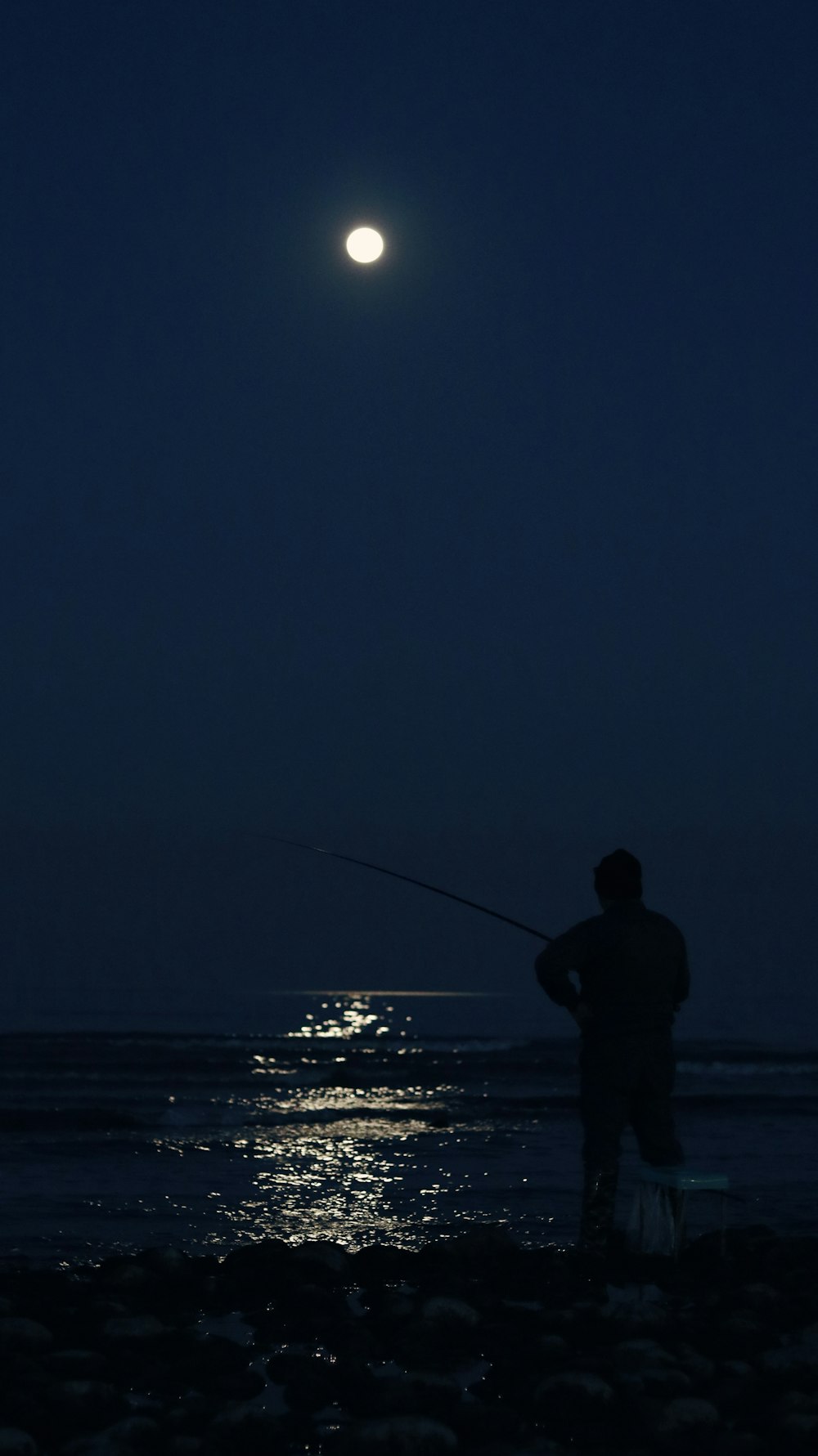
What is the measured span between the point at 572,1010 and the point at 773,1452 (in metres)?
2.58

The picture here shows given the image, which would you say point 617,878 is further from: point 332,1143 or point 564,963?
point 332,1143

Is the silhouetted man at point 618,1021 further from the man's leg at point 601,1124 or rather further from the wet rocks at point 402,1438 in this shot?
the wet rocks at point 402,1438

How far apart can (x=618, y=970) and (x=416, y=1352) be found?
1.95 metres

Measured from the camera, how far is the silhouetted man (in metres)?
6.34

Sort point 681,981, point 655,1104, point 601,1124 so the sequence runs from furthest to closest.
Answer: point 681,981 < point 655,1104 < point 601,1124

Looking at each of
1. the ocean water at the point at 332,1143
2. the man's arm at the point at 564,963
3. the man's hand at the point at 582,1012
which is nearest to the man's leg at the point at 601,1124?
the man's hand at the point at 582,1012

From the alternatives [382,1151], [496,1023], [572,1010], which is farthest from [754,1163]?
[496,1023]

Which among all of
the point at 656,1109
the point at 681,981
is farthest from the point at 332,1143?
the point at 681,981

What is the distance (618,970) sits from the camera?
6.37 m

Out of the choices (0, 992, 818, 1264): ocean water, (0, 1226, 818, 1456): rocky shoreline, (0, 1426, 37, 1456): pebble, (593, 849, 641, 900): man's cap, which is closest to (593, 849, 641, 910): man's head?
(593, 849, 641, 900): man's cap

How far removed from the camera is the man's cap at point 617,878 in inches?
257

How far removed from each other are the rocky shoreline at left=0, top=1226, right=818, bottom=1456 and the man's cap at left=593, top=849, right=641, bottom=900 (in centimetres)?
164

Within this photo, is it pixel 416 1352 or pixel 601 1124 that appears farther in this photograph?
pixel 601 1124

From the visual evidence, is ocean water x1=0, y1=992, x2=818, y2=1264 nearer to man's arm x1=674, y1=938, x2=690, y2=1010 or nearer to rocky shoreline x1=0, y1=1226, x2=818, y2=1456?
rocky shoreline x1=0, y1=1226, x2=818, y2=1456
